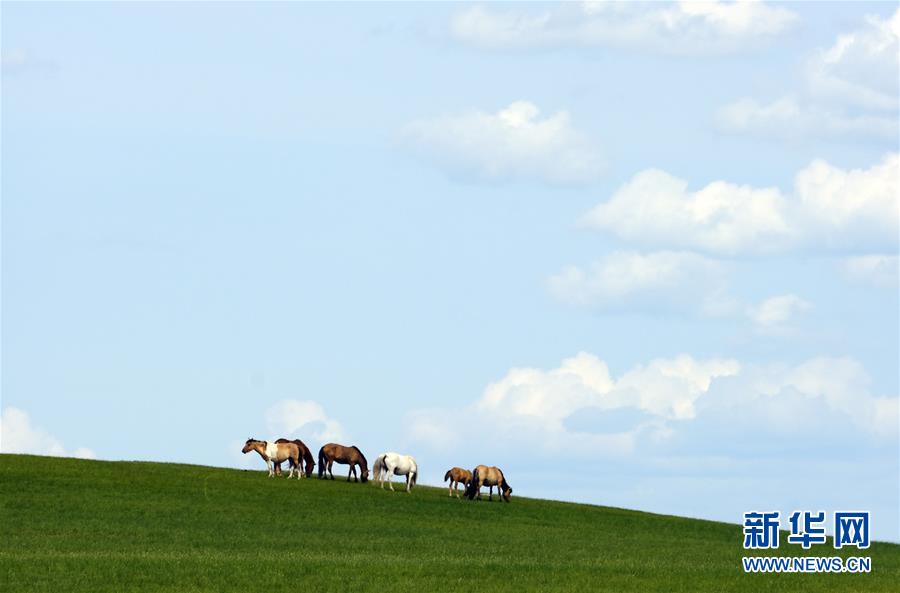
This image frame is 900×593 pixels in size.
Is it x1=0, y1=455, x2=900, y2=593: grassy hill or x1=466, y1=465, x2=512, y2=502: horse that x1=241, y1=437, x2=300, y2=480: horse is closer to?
x1=0, y1=455, x2=900, y2=593: grassy hill

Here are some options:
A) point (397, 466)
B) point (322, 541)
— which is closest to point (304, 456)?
point (397, 466)

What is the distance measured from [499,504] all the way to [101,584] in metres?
26.5

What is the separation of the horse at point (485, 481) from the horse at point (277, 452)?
280 inches

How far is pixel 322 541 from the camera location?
40969 mm

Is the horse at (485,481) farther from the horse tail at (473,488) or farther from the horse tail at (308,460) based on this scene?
the horse tail at (308,460)

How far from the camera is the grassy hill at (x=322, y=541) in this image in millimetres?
30969

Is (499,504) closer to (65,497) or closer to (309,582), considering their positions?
(65,497)

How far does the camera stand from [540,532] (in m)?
47.2

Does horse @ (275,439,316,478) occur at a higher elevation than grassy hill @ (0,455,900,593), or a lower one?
higher

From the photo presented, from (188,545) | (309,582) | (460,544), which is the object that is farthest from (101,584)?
(460,544)

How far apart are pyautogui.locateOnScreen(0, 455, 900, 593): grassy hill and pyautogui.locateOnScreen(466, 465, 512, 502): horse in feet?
2.93

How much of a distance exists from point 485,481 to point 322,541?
15.3 m

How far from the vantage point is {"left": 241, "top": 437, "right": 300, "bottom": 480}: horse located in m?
55.4

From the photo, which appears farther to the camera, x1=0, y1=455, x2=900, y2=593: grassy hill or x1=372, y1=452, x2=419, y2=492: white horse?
x1=372, y1=452, x2=419, y2=492: white horse
